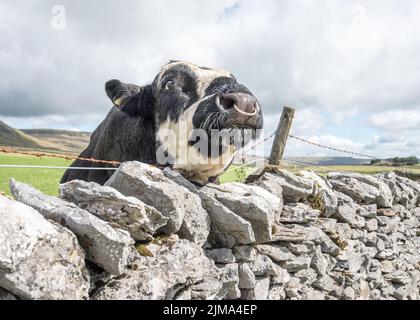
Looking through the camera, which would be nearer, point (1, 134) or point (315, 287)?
point (315, 287)

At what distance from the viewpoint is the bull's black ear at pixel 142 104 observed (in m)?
5.05

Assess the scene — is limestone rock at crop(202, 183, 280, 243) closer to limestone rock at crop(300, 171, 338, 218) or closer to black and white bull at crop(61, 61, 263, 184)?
black and white bull at crop(61, 61, 263, 184)

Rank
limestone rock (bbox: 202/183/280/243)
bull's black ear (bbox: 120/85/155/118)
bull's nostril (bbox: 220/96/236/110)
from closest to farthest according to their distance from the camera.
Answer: bull's nostril (bbox: 220/96/236/110) → limestone rock (bbox: 202/183/280/243) → bull's black ear (bbox: 120/85/155/118)

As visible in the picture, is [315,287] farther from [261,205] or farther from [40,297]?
[40,297]

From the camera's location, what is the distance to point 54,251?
7.07 ft

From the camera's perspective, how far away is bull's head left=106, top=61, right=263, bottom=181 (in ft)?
12.1

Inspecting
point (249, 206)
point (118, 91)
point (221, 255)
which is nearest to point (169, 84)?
point (118, 91)

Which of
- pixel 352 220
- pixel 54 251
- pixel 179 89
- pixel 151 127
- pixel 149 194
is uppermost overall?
pixel 179 89

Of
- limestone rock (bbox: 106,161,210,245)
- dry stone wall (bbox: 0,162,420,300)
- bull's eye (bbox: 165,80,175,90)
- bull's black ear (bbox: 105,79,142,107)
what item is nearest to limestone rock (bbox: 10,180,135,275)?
dry stone wall (bbox: 0,162,420,300)

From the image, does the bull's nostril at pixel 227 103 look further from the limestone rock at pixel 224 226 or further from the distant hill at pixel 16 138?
the distant hill at pixel 16 138

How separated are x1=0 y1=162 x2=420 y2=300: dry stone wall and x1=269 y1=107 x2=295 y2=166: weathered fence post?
69cm

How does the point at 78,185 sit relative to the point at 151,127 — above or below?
below

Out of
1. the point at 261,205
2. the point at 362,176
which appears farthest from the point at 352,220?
the point at 261,205

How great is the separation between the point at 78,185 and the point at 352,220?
17.0 ft
